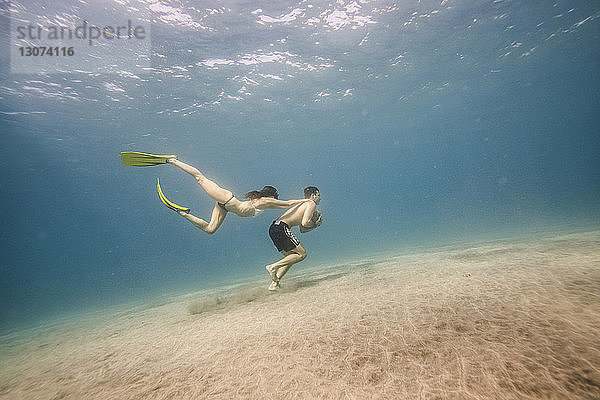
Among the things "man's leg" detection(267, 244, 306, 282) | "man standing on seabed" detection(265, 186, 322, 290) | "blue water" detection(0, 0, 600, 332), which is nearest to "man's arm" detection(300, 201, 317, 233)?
"man standing on seabed" detection(265, 186, 322, 290)

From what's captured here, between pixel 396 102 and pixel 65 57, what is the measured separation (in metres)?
32.4

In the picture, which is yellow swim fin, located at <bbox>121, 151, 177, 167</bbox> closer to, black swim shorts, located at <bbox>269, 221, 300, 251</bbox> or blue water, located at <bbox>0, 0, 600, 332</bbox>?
black swim shorts, located at <bbox>269, 221, 300, 251</bbox>

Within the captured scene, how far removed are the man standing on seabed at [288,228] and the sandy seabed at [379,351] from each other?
148cm

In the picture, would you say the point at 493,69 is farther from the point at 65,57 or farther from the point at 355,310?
the point at 65,57

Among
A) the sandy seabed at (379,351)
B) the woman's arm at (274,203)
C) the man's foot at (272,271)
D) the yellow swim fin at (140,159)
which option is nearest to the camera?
the sandy seabed at (379,351)

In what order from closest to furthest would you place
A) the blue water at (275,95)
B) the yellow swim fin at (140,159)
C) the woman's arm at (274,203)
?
the woman's arm at (274,203) < the yellow swim fin at (140,159) < the blue water at (275,95)

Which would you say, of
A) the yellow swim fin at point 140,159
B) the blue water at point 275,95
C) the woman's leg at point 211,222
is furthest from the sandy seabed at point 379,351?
the blue water at point 275,95

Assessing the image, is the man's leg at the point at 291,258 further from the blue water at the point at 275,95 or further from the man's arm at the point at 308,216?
the blue water at the point at 275,95

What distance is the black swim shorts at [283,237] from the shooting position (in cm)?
625

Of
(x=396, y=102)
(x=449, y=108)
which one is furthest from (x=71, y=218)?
(x=449, y=108)

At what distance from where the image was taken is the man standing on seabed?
20.5ft

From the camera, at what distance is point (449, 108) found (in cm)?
3894

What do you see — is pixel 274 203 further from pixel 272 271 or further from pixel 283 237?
pixel 272 271

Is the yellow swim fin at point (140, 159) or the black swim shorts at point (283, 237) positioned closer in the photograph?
the black swim shorts at point (283, 237)
